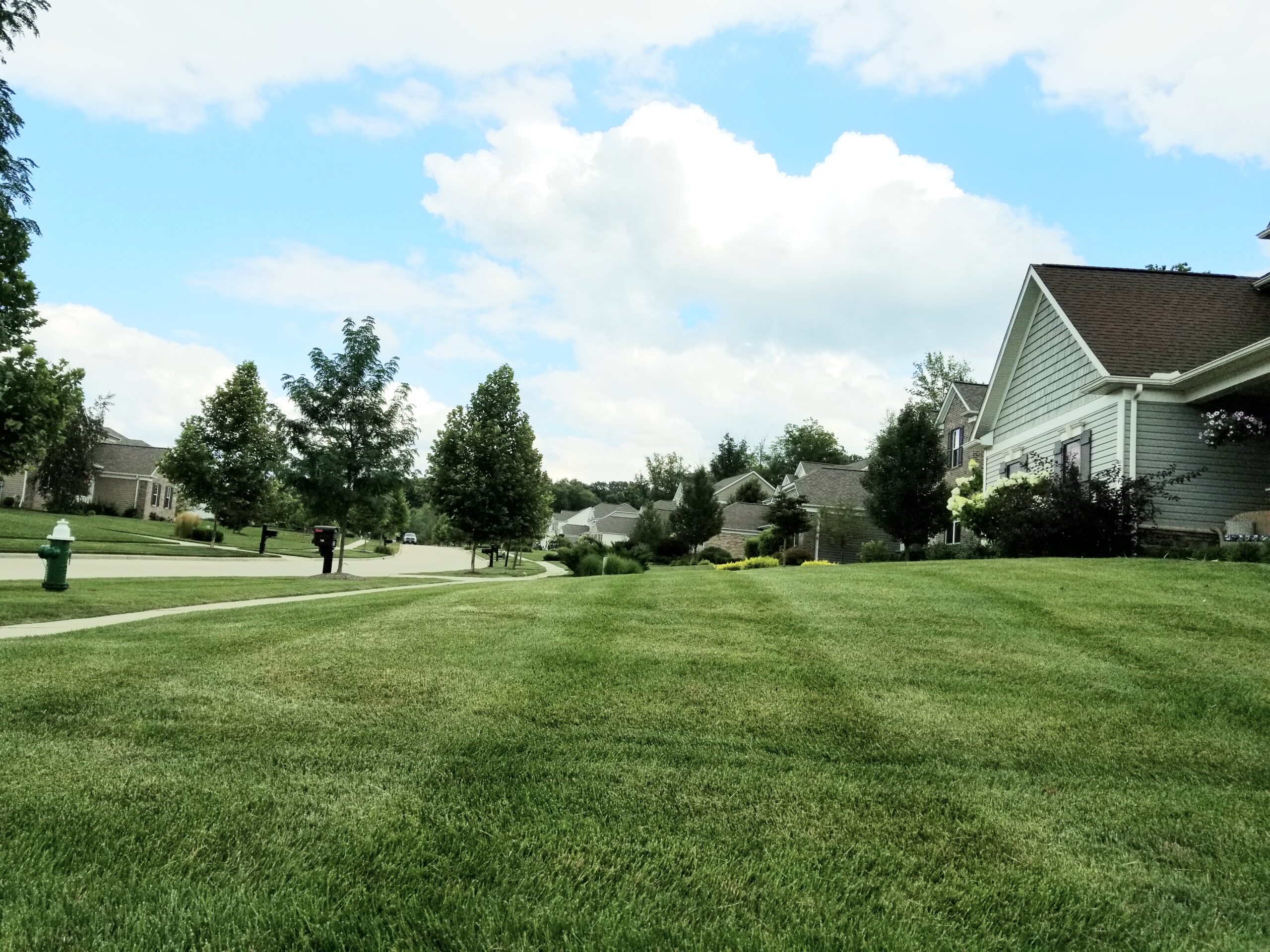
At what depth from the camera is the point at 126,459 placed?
179ft

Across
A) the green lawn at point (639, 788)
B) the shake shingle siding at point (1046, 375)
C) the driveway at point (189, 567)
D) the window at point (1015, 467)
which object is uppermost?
the shake shingle siding at point (1046, 375)

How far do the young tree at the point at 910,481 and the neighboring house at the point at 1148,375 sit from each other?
503cm

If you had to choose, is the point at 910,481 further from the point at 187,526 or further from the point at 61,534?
the point at 187,526

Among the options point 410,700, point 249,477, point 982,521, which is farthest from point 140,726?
point 249,477

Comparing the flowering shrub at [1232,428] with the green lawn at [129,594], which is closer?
the green lawn at [129,594]

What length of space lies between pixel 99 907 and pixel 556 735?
230 centimetres

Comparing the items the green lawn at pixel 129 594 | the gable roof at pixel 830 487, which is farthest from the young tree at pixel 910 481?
the green lawn at pixel 129 594

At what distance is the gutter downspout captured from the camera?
54.2 feet

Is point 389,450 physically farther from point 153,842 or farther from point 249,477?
point 153,842

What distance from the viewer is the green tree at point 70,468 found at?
44.9 metres

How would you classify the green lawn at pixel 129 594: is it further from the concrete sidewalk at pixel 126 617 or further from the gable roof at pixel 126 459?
the gable roof at pixel 126 459

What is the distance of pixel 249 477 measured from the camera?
3516cm

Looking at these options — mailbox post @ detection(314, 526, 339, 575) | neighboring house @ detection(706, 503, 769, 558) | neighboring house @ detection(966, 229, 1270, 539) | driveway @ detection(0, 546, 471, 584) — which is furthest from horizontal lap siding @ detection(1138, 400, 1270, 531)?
neighboring house @ detection(706, 503, 769, 558)

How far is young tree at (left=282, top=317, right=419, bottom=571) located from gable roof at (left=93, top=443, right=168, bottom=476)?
36120 mm
